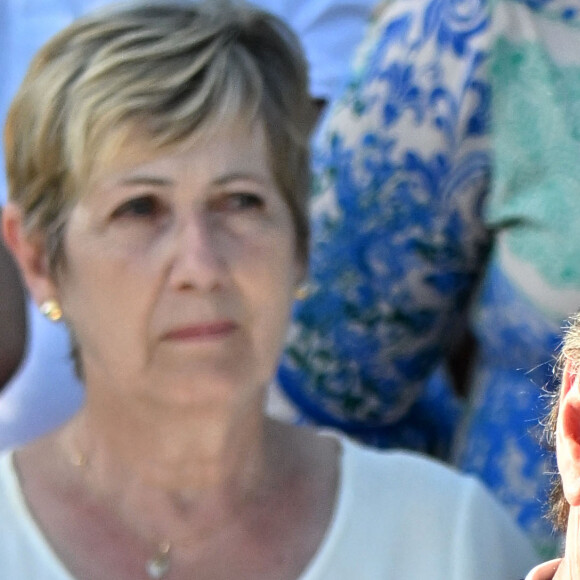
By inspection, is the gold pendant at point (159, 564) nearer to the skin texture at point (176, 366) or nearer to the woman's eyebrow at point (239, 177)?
the skin texture at point (176, 366)

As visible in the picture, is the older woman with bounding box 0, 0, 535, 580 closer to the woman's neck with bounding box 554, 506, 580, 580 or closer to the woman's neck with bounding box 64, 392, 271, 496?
the woman's neck with bounding box 64, 392, 271, 496

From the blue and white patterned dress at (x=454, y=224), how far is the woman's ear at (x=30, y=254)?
52 centimetres

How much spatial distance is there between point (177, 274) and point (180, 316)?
58 millimetres

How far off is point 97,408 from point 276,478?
0.94 ft

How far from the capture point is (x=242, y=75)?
1.77 meters

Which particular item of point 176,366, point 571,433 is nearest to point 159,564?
point 176,366

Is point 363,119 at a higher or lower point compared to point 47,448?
higher

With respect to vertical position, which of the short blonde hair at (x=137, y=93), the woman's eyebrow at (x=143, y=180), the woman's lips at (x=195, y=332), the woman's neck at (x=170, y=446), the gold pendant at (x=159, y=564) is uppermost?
the short blonde hair at (x=137, y=93)

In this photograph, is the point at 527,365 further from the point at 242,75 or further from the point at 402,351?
the point at 242,75

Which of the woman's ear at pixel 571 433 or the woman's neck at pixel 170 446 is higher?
the woman's ear at pixel 571 433

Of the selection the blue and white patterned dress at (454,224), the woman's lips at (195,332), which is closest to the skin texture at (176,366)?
the woman's lips at (195,332)

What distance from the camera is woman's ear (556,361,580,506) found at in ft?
3.93

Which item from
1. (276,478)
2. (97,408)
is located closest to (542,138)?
(276,478)

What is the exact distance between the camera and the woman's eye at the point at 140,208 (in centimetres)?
172
